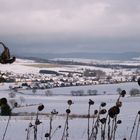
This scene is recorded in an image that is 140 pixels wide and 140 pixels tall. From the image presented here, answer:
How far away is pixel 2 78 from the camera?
92.7 inches

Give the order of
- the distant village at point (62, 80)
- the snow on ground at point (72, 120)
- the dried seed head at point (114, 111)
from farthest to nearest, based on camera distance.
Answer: the distant village at point (62, 80) < the snow on ground at point (72, 120) < the dried seed head at point (114, 111)

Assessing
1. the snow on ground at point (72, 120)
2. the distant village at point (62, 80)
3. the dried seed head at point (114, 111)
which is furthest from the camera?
the distant village at point (62, 80)

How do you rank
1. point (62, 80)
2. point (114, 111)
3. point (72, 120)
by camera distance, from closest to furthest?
point (114, 111)
point (72, 120)
point (62, 80)

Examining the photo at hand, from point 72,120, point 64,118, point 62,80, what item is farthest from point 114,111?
point 62,80

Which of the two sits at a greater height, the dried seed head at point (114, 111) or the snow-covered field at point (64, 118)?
the dried seed head at point (114, 111)

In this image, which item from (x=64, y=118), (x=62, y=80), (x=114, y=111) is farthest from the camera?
(x=62, y=80)

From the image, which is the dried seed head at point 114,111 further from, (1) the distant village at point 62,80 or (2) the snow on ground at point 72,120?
(1) the distant village at point 62,80

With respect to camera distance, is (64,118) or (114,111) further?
(64,118)

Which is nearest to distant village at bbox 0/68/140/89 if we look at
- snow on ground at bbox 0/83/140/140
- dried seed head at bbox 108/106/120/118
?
snow on ground at bbox 0/83/140/140

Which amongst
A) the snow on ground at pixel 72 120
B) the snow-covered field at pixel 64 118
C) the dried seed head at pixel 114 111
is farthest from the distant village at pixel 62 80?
the dried seed head at pixel 114 111

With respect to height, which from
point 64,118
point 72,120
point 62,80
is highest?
point 64,118

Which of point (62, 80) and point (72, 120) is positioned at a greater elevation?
point (72, 120)

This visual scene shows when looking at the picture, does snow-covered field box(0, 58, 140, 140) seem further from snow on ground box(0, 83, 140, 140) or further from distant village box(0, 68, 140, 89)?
distant village box(0, 68, 140, 89)

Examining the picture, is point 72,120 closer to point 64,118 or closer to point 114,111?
point 64,118
